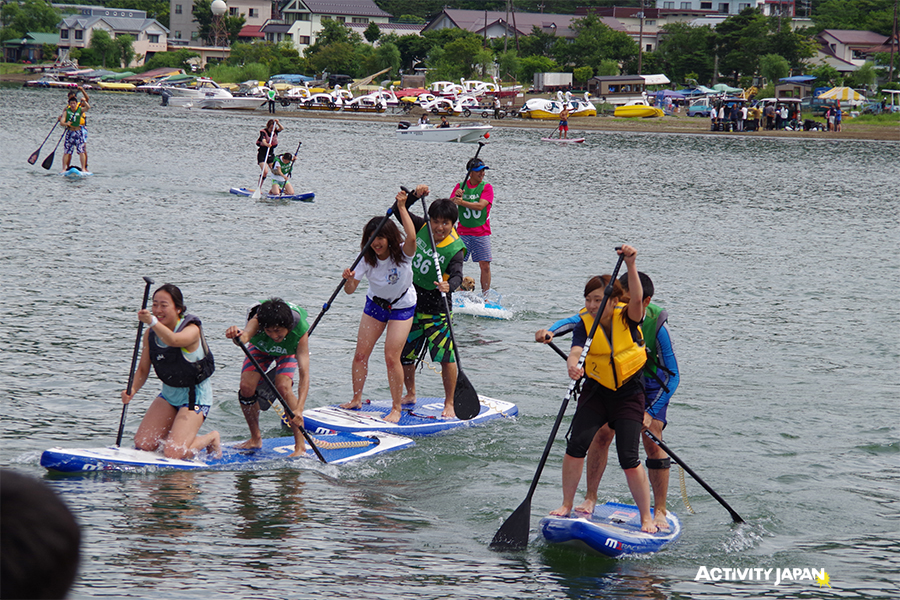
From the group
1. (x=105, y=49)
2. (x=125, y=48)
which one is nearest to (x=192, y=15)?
(x=125, y=48)

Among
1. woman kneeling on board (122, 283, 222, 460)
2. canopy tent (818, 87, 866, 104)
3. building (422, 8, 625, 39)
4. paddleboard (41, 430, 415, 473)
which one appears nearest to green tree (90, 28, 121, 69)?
building (422, 8, 625, 39)

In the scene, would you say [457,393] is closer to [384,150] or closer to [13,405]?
[13,405]

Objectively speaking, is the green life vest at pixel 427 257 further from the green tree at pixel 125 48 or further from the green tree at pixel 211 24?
the green tree at pixel 211 24

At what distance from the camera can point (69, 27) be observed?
130 metres

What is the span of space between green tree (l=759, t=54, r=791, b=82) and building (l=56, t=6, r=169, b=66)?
84.7 meters

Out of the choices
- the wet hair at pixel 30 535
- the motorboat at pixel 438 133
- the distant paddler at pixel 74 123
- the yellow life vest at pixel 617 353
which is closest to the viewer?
the wet hair at pixel 30 535

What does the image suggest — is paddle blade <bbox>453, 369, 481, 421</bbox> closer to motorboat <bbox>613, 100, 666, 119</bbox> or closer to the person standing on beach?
the person standing on beach

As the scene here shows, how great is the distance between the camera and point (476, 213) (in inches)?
560

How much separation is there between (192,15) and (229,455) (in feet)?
495

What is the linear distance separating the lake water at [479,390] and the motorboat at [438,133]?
26.4 meters

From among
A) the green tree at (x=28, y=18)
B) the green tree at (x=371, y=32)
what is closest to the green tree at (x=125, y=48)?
the green tree at (x=28, y=18)

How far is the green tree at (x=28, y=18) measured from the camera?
136m

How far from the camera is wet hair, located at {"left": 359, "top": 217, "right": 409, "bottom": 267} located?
884 cm

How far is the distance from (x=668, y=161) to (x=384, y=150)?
45.8ft
